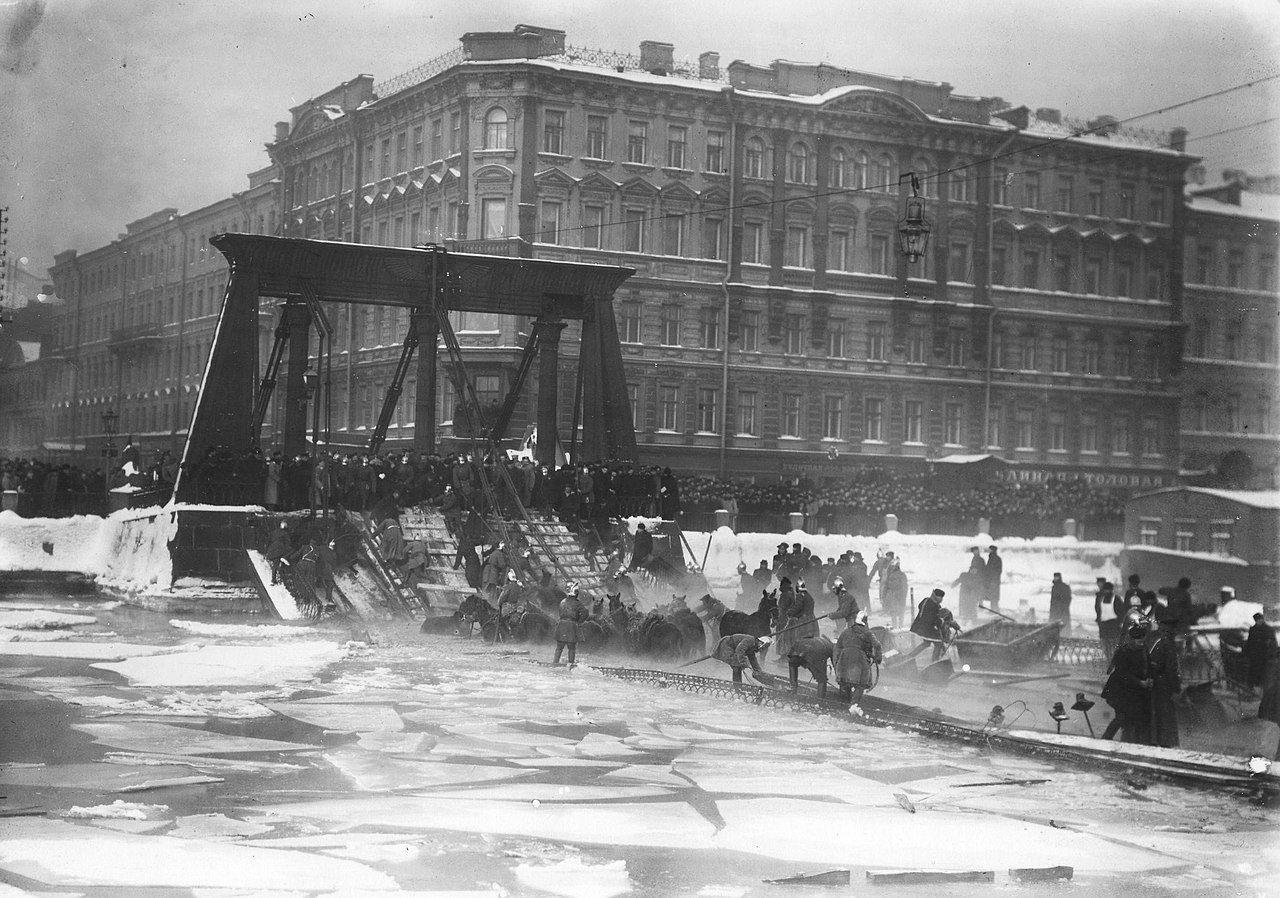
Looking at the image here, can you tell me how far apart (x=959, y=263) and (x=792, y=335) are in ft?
19.0

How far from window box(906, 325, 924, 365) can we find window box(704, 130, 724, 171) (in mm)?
7938

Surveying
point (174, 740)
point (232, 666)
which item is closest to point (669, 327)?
point (232, 666)

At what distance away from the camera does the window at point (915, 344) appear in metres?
44.7

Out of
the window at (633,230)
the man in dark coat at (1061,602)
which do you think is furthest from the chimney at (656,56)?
the man in dark coat at (1061,602)

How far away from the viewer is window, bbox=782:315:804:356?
145 feet

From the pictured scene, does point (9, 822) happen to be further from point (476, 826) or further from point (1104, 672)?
point (1104, 672)

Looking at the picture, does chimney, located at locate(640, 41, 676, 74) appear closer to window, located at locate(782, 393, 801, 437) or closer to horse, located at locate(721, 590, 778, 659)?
window, located at locate(782, 393, 801, 437)

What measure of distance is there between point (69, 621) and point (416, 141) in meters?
23.2

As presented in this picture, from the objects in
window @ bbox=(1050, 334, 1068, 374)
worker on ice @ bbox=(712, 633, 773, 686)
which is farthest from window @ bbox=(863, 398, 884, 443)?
worker on ice @ bbox=(712, 633, 773, 686)

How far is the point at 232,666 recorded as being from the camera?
1812cm

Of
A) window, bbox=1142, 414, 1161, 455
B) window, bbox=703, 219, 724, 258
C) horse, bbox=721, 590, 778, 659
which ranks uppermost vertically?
window, bbox=703, 219, 724, 258

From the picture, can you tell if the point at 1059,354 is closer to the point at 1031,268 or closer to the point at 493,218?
the point at 1031,268

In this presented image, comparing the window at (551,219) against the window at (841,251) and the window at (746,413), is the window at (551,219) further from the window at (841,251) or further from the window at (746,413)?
the window at (841,251)

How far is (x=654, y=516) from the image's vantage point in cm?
2967
